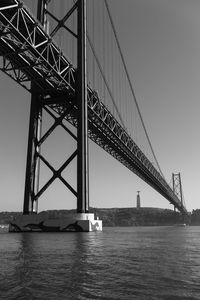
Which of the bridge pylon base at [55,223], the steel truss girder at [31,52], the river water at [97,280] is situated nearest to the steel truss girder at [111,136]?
the steel truss girder at [31,52]

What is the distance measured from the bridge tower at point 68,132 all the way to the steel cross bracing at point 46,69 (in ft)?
1.39

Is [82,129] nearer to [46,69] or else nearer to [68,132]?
[68,132]

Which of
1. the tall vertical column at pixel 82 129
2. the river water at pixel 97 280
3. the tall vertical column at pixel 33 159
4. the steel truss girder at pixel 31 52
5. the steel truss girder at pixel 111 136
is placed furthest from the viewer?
the steel truss girder at pixel 111 136

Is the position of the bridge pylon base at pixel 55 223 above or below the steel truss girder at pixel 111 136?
below

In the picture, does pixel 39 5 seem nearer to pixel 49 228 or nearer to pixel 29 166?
pixel 29 166

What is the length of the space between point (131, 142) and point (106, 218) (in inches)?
4585

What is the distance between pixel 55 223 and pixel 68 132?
8887mm

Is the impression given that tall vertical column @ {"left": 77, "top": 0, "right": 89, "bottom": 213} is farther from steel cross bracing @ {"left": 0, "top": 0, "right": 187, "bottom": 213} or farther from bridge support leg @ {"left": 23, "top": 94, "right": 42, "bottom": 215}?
bridge support leg @ {"left": 23, "top": 94, "right": 42, "bottom": 215}

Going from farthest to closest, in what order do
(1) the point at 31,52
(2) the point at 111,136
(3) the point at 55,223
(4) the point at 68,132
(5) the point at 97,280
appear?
(2) the point at 111,136 → (4) the point at 68,132 → (3) the point at 55,223 → (1) the point at 31,52 → (5) the point at 97,280

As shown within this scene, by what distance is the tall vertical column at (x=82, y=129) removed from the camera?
3111 centimetres

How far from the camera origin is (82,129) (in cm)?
3253

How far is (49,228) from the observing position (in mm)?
31594

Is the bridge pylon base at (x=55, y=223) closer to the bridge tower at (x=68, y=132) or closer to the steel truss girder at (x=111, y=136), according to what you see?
the bridge tower at (x=68, y=132)

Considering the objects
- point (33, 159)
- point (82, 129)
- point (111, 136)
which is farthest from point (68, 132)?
point (111, 136)
